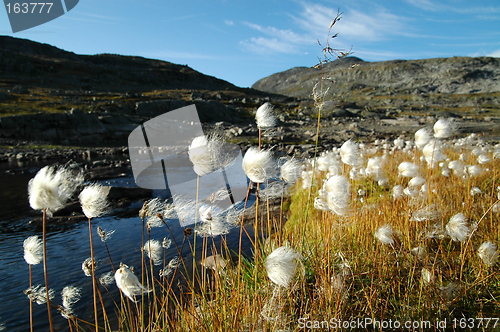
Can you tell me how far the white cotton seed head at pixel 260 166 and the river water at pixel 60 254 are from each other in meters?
3.80

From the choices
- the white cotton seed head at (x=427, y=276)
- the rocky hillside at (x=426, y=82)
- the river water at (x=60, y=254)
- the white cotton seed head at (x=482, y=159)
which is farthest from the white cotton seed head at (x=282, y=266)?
the rocky hillside at (x=426, y=82)

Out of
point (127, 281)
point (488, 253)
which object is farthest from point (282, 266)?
point (488, 253)

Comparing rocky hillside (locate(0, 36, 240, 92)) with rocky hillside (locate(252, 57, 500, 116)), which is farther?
rocky hillside (locate(252, 57, 500, 116))

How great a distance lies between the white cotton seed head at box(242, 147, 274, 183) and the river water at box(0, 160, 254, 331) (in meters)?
3.80

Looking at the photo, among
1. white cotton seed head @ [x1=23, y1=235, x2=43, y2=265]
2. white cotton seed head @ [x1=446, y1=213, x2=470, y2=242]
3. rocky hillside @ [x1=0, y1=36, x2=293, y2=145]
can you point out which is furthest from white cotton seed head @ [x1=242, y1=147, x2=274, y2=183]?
rocky hillside @ [x1=0, y1=36, x2=293, y2=145]

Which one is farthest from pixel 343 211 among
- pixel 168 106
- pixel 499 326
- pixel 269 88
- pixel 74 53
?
pixel 269 88

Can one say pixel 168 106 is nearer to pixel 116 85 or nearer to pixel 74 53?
pixel 116 85

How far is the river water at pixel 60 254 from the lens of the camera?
458 cm

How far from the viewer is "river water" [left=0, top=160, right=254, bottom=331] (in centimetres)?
458

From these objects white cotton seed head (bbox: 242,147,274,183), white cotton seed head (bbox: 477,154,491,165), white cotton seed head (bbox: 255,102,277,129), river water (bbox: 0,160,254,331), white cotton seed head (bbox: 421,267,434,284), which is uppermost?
white cotton seed head (bbox: 255,102,277,129)

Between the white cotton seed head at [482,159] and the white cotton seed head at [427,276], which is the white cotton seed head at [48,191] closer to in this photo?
the white cotton seed head at [427,276]

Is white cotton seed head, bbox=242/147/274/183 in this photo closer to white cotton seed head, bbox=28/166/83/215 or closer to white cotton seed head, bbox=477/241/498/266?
white cotton seed head, bbox=28/166/83/215

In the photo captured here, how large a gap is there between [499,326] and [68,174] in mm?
3022

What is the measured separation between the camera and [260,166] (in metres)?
1.98
